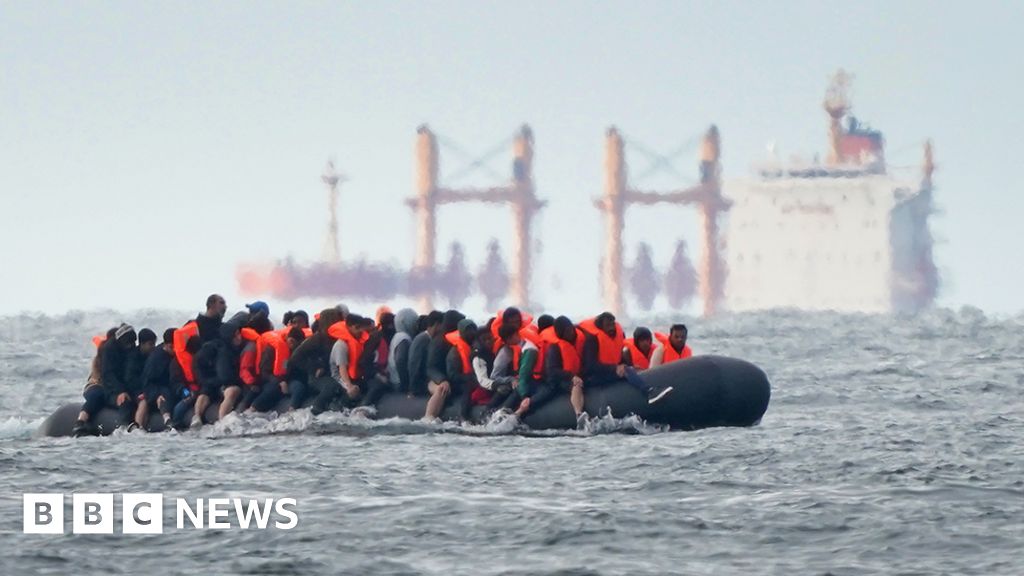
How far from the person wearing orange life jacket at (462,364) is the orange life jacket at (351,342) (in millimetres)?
1038

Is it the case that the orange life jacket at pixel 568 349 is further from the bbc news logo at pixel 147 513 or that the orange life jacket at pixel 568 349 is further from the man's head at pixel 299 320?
the bbc news logo at pixel 147 513

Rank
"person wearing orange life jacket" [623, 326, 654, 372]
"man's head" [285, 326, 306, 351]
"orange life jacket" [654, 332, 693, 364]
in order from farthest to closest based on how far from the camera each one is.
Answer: "man's head" [285, 326, 306, 351]
"orange life jacket" [654, 332, 693, 364]
"person wearing orange life jacket" [623, 326, 654, 372]

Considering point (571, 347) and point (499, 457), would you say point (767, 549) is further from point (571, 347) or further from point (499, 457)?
point (571, 347)

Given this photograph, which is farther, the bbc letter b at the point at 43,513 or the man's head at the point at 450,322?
the man's head at the point at 450,322

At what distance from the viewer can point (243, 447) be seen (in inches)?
890

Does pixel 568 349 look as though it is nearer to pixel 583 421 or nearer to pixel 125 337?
pixel 583 421

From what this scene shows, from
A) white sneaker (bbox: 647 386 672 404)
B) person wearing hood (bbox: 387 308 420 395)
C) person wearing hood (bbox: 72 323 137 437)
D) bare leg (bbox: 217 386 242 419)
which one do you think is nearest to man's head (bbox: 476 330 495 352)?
person wearing hood (bbox: 387 308 420 395)

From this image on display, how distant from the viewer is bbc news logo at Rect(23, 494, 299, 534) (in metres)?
16.8

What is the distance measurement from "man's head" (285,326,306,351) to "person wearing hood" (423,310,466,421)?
1574mm

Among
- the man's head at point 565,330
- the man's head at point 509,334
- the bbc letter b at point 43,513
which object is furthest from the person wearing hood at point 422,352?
the bbc letter b at point 43,513

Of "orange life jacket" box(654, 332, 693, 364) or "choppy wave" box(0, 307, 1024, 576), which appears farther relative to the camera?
"orange life jacket" box(654, 332, 693, 364)

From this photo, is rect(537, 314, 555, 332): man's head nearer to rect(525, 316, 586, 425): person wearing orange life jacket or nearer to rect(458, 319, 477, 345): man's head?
rect(525, 316, 586, 425): person wearing orange life jacket

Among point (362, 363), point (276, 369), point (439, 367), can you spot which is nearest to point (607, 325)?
point (439, 367)

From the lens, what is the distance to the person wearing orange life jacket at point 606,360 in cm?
2308
